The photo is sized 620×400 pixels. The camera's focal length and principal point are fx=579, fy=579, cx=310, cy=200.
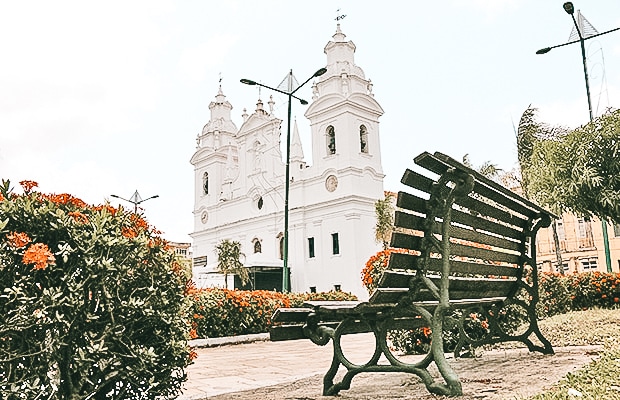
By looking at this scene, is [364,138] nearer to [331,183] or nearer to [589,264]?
[331,183]

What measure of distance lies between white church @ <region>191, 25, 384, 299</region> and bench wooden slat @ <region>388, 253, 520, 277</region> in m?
29.9

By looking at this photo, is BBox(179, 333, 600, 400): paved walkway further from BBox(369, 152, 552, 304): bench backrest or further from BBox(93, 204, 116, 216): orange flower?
BBox(93, 204, 116, 216): orange flower

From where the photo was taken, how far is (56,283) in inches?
112

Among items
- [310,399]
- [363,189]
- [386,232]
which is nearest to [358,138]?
[363,189]

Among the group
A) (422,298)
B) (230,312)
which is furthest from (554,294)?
(422,298)

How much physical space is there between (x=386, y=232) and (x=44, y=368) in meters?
32.2

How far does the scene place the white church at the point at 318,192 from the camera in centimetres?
3594

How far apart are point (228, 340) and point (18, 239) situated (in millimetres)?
9032

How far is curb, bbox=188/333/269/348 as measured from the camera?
10742 mm

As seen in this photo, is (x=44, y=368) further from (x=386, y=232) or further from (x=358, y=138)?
(x=358, y=138)

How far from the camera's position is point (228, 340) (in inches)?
448

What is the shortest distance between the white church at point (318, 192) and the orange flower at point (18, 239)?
32179 millimetres

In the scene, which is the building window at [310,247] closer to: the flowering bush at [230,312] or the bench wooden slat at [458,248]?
the flowering bush at [230,312]

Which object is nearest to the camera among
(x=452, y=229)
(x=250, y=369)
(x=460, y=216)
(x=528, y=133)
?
(x=452, y=229)
